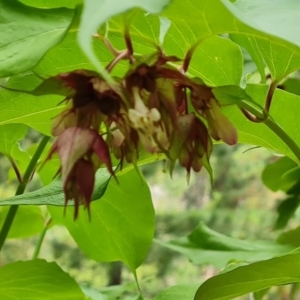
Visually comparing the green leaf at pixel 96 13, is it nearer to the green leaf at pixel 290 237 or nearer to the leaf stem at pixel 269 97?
the leaf stem at pixel 269 97

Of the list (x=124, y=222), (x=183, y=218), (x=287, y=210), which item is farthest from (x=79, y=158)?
(x=183, y=218)

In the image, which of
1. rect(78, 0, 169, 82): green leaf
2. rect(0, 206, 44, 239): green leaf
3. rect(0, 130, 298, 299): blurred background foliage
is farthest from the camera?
rect(0, 130, 298, 299): blurred background foliage

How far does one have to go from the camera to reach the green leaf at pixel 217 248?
22.8 inches

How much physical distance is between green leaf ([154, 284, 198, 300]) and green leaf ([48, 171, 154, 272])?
0.03 meters

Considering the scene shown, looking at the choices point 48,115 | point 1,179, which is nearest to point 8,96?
point 48,115

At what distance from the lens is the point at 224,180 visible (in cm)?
353

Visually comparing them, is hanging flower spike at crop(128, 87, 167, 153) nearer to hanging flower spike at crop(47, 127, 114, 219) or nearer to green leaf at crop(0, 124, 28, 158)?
hanging flower spike at crop(47, 127, 114, 219)

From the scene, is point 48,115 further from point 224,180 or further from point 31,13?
point 224,180

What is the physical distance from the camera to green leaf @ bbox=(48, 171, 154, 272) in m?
0.48

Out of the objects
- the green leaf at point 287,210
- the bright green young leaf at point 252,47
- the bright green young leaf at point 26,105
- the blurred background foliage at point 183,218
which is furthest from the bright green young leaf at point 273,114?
the blurred background foliage at point 183,218

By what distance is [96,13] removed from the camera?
0.17 metres

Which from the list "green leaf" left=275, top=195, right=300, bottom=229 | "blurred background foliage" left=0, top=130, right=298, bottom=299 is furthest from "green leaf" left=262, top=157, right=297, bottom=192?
"blurred background foliage" left=0, top=130, right=298, bottom=299

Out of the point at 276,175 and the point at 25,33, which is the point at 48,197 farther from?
the point at 276,175

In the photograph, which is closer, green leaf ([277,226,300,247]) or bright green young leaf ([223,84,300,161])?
bright green young leaf ([223,84,300,161])
